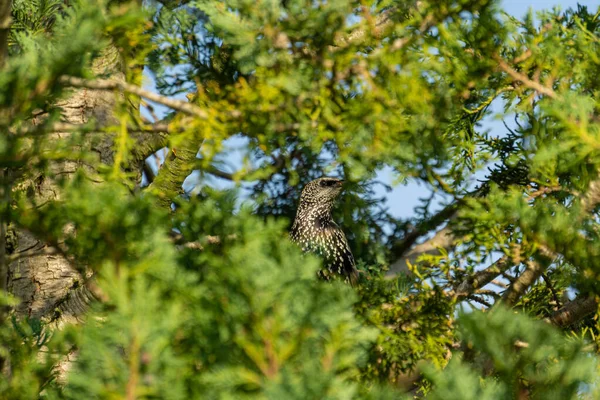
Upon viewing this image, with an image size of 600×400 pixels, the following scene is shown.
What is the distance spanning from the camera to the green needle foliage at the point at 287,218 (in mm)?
1764

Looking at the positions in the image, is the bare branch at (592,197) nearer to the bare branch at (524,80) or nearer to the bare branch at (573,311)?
the bare branch at (524,80)

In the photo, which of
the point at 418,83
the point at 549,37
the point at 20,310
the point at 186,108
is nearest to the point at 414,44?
the point at 418,83

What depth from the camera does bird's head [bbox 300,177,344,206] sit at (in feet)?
17.9

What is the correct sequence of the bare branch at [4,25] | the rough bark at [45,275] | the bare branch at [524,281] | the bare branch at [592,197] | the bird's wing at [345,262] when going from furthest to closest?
the bird's wing at [345,262] < the rough bark at [45,275] < the bare branch at [524,281] < the bare branch at [592,197] < the bare branch at [4,25]

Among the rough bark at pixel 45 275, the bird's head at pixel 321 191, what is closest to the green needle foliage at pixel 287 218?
the rough bark at pixel 45 275

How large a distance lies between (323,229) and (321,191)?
32cm

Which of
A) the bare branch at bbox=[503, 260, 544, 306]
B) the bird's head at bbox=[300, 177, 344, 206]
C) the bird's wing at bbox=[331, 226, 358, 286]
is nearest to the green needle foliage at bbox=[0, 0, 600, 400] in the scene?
the bare branch at bbox=[503, 260, 544, 306]

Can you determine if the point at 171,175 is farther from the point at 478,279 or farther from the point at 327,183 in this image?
the point at 478,279

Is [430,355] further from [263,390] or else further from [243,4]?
[243,4]

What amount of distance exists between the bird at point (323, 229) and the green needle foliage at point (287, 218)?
181 centimetres

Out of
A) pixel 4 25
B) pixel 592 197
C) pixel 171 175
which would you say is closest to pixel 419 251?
pixel 171 175

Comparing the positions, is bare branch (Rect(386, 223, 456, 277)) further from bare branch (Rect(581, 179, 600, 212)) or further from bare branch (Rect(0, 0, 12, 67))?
bare branch (Rect(0, 0, 12, 67))

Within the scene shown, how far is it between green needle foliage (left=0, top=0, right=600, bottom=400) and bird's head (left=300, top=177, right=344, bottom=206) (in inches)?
85.3

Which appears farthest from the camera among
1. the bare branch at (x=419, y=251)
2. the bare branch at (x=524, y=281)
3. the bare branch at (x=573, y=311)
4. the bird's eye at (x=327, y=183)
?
the bird's eye at (x=327, y=183)
